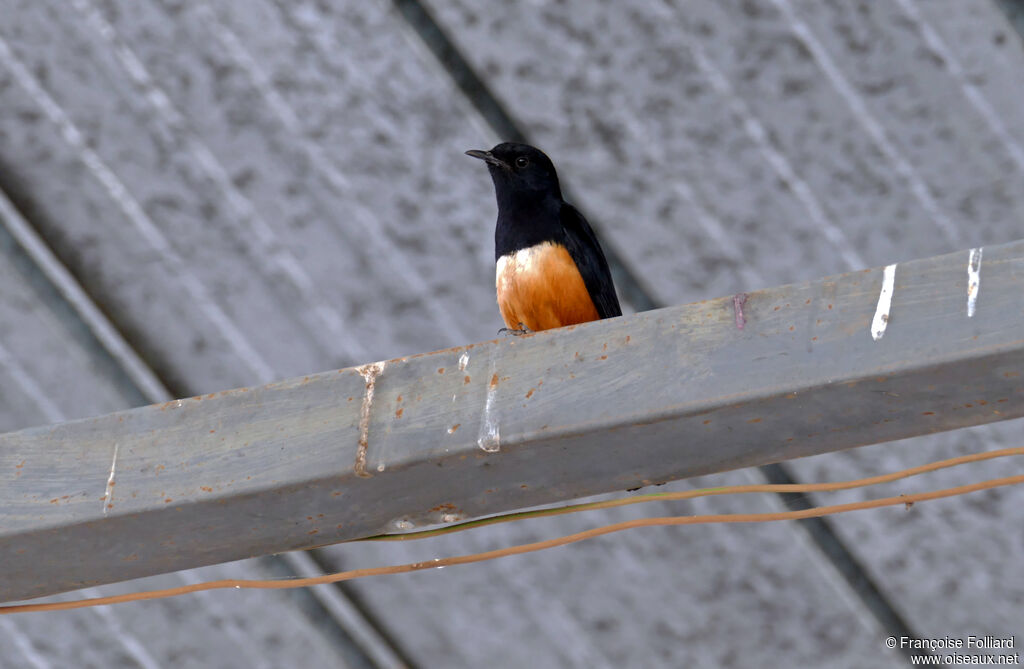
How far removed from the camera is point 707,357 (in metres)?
2.19

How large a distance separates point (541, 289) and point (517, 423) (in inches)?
47.8

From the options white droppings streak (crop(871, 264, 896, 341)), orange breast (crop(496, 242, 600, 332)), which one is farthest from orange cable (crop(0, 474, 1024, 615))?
orange breast (crop(496, 242, 600, 332))

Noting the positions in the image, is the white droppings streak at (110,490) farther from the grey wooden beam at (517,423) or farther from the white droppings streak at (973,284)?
the white droppings streak at (973,284)

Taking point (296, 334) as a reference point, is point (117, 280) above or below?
above

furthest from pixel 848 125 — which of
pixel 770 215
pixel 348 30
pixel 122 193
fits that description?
pixel 122 193

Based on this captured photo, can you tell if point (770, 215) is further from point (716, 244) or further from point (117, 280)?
point (117, 280)

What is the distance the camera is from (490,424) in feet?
7.49

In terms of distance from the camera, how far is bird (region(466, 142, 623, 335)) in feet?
11.2

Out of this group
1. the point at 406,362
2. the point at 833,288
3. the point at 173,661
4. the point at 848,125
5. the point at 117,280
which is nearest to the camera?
the point at 833,288

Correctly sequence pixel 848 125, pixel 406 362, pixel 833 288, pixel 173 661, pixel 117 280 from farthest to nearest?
pixel 173 661, pixel 117 280, pixel 848 125, pixel 406 362, pixel 833 288

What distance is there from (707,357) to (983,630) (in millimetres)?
2173

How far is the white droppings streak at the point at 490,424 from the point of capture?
226cm

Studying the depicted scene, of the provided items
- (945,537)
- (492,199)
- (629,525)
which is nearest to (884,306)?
(629,525)

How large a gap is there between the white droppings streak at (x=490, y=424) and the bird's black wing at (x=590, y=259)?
118 cm
